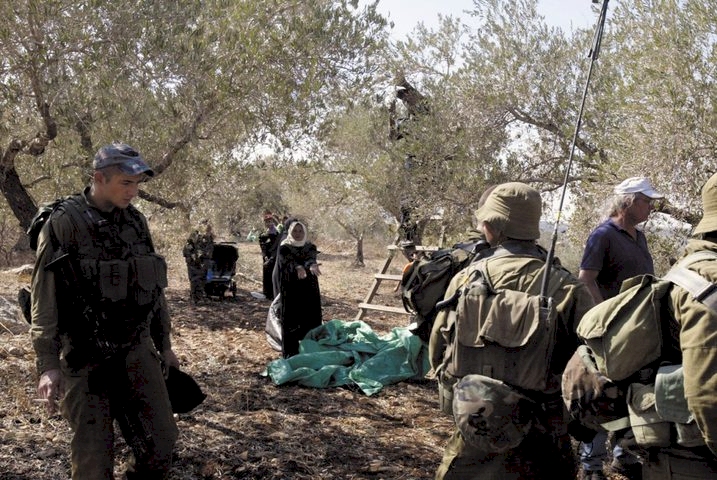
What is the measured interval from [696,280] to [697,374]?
0.27m

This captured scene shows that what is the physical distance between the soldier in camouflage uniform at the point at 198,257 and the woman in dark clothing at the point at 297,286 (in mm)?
3953

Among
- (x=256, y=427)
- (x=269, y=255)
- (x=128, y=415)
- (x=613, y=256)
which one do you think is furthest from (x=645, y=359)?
(x=269, y=255)

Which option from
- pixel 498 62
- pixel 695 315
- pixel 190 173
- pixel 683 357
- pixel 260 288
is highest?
pixel 498 62

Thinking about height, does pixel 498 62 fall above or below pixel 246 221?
above

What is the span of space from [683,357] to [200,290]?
10391 millimetres

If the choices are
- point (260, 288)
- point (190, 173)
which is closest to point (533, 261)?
point (190, 173)

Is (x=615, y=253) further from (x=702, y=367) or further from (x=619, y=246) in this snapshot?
(x=702, y=367)

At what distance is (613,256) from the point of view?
3.80 metres

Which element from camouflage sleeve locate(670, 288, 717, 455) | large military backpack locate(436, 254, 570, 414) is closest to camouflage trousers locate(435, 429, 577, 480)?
large military backpack locate(436, 254, 570, 414)

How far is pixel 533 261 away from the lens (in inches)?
106

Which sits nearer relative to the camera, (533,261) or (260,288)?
(533,261)

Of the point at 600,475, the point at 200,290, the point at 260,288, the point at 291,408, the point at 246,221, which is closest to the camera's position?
the point at 600,475

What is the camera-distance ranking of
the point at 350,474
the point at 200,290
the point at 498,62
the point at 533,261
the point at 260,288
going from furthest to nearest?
the point at 260,288 → the point at 200,290 → the point at 498,62 → the point at 350,474 → the point at 533,261

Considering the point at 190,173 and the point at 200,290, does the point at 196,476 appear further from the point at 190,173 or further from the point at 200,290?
the point at 200,290
